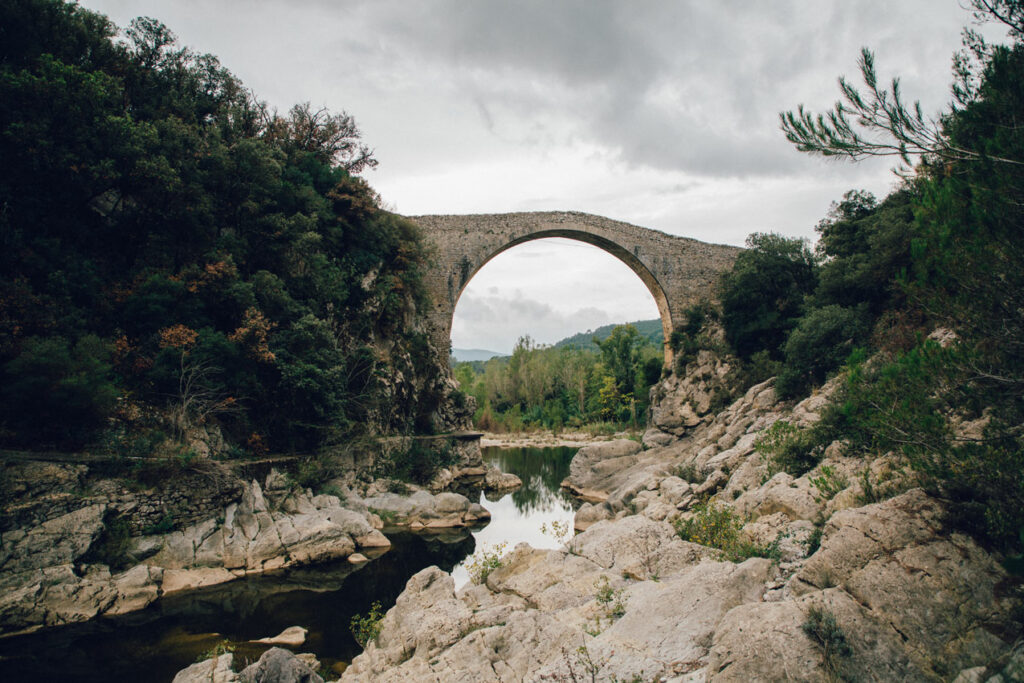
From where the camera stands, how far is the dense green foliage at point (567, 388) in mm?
28281

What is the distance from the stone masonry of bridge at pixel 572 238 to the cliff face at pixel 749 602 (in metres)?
11.3

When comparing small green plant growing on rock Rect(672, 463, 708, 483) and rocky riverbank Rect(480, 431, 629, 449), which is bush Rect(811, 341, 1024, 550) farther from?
rocky riverbank Rect(480, 431, 629, 449)

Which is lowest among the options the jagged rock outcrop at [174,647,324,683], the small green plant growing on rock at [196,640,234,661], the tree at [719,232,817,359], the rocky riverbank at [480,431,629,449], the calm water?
the rocky riverbank at [480,431,629,449]

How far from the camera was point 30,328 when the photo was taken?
6949 mm

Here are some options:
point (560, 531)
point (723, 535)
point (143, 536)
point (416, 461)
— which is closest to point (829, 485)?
point (723, 535)

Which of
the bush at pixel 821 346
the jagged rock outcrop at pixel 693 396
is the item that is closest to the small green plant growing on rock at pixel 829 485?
the bush at pixel 821 346

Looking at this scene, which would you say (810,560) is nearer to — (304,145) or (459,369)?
(304,145)

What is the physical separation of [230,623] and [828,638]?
5866 millimetres

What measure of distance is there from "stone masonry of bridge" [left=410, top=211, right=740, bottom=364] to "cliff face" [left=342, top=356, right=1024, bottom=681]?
1130cm

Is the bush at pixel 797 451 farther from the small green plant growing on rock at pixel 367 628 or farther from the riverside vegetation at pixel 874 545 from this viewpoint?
the small green plant growing on rock at pixel 367 628

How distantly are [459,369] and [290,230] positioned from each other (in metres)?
31.6

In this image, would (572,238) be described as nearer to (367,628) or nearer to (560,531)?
(560,531)

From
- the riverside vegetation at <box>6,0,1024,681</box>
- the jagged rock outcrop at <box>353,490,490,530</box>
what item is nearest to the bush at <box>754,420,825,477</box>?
the riverside vegetation at <box>6,0,1024,681</box>

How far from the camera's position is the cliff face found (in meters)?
2.20
